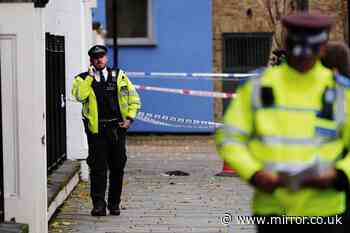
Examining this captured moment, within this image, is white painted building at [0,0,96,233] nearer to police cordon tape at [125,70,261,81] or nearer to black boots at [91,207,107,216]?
black boots at [91,207,107,216]

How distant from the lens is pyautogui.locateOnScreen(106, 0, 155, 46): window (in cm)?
2200

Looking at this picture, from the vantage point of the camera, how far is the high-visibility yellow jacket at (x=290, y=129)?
5.00 m

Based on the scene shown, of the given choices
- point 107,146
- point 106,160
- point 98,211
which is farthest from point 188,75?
point 98,211

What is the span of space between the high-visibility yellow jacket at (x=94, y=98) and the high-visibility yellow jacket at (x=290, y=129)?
622cm

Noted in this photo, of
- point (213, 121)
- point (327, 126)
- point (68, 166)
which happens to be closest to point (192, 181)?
point (68, 166)

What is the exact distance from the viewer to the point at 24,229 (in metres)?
8.73

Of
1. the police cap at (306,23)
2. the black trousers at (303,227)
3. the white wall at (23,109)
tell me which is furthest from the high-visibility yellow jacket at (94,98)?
the police cap at (306,23)

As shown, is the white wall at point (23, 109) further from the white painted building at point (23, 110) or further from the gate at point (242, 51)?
the gate at point (242, 51)

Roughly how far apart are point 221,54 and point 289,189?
17.1 metres

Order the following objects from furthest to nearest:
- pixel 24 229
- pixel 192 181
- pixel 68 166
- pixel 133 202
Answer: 1. pixel 192 181
2. pixel 68 166
3. pixel 133 202
4. pixel 24 229

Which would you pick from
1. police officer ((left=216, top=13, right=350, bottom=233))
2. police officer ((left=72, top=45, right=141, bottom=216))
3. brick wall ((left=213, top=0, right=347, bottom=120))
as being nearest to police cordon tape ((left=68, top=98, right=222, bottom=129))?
brick wall ((left=213, top=0, right=347, bottom=120))

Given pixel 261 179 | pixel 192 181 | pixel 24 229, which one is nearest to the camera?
pixel 261 179

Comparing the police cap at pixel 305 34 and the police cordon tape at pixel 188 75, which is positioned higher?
the police cap at pixel 305 34

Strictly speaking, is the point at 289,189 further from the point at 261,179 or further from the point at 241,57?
the point at 241,57
